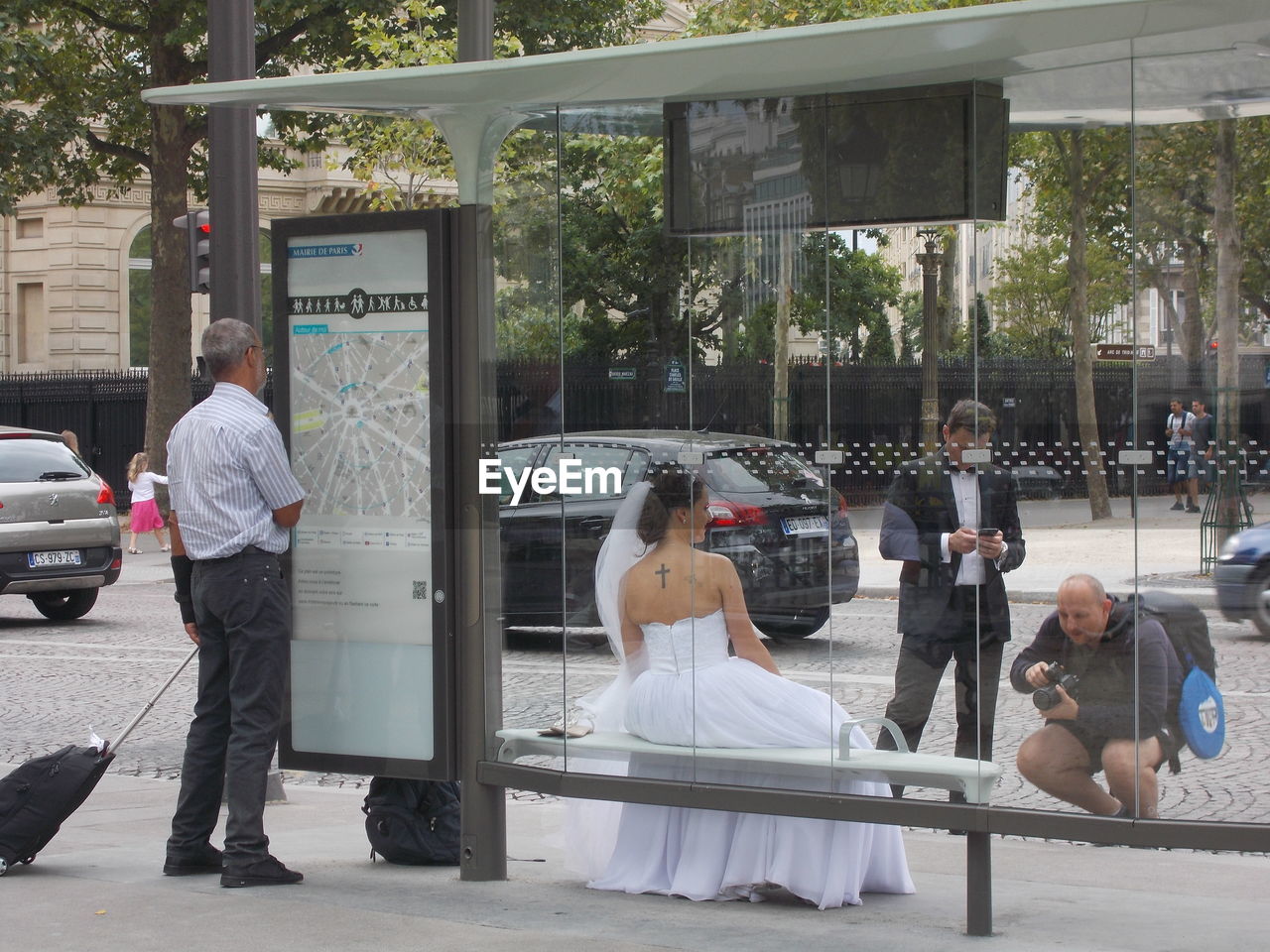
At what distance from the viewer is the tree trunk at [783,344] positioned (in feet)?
17.5

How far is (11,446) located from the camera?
50.5 ft

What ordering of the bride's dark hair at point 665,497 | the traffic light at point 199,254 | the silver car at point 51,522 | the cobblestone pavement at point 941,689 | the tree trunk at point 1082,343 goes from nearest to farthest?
the cobblestone pavement at point 941,689 < the tree trunk at point 1082,343 < the bride's dark hair at point 665,497 < the traffic light at point 199,254 < the silver car at point 51,522

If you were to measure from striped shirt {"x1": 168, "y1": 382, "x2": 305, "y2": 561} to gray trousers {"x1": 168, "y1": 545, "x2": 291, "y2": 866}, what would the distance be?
0.07 meters

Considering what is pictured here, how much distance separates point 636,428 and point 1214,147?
2.00m

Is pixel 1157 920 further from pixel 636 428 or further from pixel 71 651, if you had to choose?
pixel 71 651

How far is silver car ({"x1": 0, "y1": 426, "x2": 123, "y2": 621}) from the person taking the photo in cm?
1490

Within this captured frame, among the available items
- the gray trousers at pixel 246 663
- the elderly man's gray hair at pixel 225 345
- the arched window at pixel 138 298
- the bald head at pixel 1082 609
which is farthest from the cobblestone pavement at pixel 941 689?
the arched window at pixel 138 298

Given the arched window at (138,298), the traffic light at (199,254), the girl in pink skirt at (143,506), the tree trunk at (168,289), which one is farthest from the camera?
the arched window at (138,298)

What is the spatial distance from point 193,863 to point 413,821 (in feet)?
2.50

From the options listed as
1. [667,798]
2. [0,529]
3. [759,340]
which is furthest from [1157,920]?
[0,529]

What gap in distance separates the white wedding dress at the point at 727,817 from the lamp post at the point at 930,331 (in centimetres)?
92

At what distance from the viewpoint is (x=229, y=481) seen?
17.7 feet

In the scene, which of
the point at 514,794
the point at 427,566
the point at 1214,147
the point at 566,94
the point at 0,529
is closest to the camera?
the point at 1214,147

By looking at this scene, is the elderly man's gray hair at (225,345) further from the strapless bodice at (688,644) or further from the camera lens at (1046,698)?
the camera lens at (1046,698)
